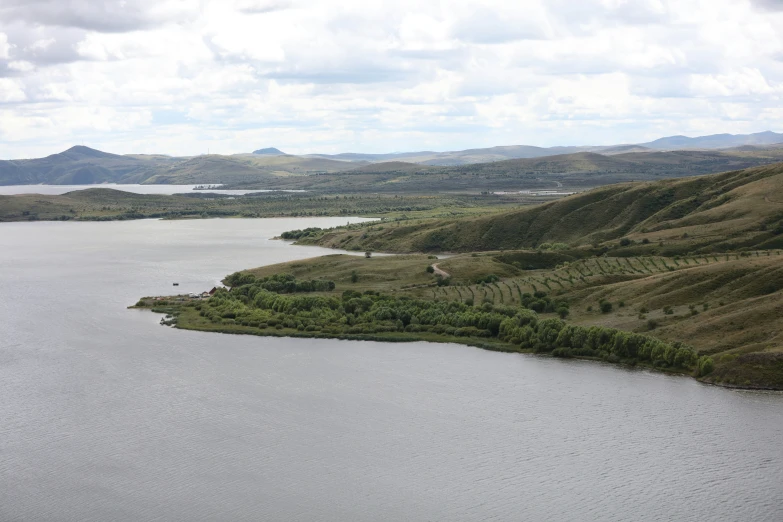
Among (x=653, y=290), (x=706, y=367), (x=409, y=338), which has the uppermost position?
(x=653, y=290)

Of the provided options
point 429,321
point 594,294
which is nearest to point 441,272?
point 594,294

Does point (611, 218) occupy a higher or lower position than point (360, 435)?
higher

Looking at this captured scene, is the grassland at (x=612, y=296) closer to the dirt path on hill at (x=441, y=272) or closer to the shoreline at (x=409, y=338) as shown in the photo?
the shoreline at (x=409, y=338)

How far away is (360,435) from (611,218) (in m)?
110

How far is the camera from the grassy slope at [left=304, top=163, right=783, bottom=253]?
130m

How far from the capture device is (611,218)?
154625mm

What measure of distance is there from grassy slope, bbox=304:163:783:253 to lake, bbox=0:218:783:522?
216 feet

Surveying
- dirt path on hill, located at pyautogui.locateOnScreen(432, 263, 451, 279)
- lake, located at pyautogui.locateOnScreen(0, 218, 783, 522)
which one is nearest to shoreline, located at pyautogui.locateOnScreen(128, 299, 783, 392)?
lake, located at pyautogui.locateOnScreen(0, 218, 783, 522)

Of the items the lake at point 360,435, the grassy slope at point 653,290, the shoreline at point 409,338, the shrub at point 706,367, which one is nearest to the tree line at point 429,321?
the shrub at point 706,367

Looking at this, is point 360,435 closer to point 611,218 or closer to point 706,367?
point 706,367

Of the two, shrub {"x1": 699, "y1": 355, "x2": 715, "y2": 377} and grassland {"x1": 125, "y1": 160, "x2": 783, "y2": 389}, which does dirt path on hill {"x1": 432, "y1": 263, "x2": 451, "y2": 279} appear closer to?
grassland {"x1": 125, "y1": 160, "x2": 783, "y2": 389}

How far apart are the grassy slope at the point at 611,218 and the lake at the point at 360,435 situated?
65.8m

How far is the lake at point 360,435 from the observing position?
147 feet

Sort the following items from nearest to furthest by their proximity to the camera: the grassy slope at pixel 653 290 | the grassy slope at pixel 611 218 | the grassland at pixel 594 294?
the grassy slope at pixel 653 290
the grassland at pixel 594 294
the grassy slope at pixel 611 218
